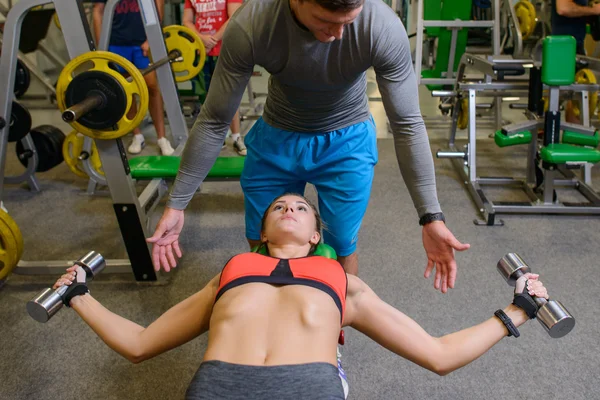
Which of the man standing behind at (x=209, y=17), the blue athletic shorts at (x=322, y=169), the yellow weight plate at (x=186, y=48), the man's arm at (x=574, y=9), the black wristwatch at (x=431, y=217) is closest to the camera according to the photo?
the black wristwatch at (x=431, y=217)

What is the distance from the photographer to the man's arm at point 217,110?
4.00ft

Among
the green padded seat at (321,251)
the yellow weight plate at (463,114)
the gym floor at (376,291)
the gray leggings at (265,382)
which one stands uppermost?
the gray leggings at (265,382)

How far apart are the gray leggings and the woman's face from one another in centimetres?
43

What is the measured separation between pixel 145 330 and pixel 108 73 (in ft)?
3.28

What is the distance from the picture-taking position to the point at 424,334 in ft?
4.09

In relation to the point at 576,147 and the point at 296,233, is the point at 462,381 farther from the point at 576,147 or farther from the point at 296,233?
the point at 576,147

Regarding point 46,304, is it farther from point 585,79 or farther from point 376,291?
point 585,79

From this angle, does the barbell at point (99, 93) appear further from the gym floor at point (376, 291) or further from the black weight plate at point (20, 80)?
the black weight plate at point (20, 80)

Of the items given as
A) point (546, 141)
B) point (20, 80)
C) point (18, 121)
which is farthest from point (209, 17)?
point (546, 141)

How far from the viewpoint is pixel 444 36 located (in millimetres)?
4312

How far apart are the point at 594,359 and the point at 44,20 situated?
370 centimetres

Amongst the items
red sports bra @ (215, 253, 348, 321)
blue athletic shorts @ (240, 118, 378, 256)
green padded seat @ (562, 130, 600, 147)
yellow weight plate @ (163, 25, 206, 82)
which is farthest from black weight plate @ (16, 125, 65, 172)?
green padded seat @ (562, 130, 600, 147)

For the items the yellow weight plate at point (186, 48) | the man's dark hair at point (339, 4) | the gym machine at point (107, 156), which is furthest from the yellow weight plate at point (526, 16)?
the man's dark hair at point (339, 4)

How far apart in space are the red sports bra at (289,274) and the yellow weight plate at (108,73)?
2.93ft
